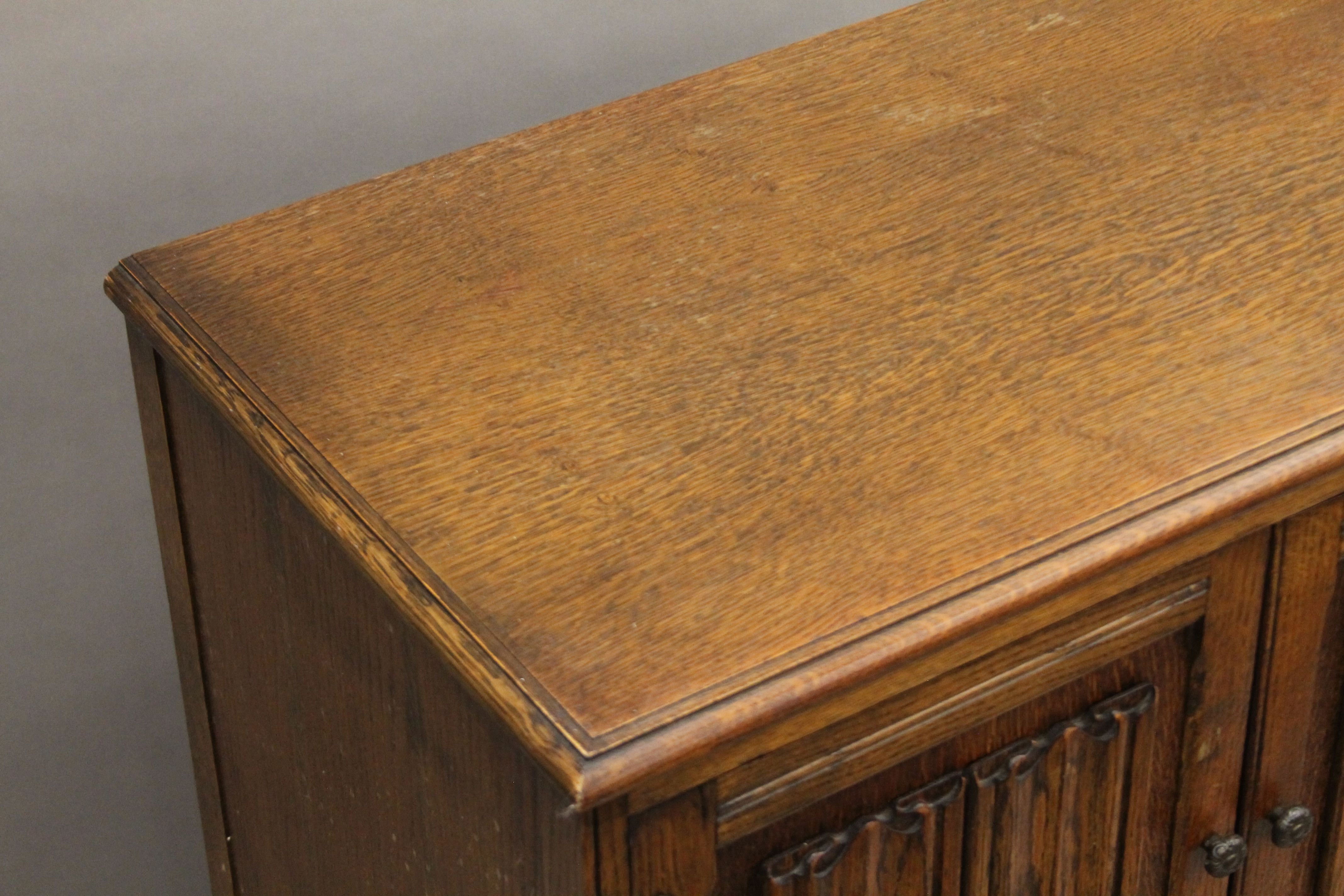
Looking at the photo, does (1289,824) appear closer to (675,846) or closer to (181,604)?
(675,846)

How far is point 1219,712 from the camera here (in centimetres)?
123

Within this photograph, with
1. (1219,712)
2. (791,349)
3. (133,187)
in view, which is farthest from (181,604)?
(133,187)

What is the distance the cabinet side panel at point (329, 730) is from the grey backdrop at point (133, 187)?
56 centimetres

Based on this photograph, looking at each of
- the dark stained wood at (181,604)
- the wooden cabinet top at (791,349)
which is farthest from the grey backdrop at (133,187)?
the wooden cabinet top at (791,349)

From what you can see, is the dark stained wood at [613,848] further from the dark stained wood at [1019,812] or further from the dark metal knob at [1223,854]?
the dark metal knob at [1223,854]

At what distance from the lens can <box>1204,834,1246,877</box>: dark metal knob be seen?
50.8 inches

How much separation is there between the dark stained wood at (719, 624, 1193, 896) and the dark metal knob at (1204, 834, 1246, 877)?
0.12 feet

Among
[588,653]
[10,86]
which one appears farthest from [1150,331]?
[10,86]

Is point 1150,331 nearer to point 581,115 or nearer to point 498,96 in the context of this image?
point 581,115

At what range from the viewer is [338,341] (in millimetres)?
→ 1259

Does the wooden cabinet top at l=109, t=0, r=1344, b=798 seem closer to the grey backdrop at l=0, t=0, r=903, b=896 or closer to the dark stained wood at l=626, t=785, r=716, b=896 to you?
the dark stained wood at l=626, t=785, r=716, b=896

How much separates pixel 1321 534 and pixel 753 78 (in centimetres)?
63

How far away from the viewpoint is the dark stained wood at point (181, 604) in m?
1.37

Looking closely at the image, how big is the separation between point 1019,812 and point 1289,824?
0.25 meters
